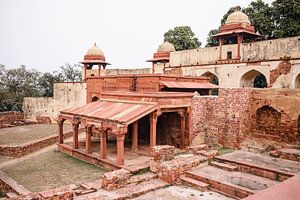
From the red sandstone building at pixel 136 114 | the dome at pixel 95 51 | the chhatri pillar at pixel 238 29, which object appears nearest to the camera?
the red sandstone building at pixel 136 114

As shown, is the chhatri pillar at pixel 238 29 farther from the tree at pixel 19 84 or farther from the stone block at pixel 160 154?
the tree at pixel 19 84

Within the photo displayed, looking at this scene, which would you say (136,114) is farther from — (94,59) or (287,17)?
(287,17)

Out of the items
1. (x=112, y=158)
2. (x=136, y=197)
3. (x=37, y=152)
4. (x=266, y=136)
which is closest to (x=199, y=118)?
(x=266, y=136)

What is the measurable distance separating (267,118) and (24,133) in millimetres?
16227

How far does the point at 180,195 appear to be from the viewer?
834 centimetres

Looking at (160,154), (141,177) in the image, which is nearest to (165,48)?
(160,154)

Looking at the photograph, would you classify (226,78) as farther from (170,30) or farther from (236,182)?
(170,30)

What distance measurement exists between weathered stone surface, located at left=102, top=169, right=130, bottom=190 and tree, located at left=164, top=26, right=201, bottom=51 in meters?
29.8

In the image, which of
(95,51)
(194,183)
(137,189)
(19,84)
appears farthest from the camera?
(19,84)

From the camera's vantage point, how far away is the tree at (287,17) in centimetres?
2521

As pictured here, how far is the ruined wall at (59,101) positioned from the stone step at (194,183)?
18936mm

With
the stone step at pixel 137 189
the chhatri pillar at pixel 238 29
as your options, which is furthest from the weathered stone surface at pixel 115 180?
the chhatri pillar at pixel 238 29

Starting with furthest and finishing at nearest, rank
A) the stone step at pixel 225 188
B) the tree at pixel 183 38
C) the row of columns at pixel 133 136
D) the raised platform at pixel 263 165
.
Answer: the tree at pixel 183 38, the row of columns at pixel 133 136, the raised platform at pixel 263 165, the stone step at pixel 225 188

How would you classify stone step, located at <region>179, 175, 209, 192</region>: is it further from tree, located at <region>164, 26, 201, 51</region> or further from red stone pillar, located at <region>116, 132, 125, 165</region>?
tree, located at <region>164, 26, 201, 51</region>
